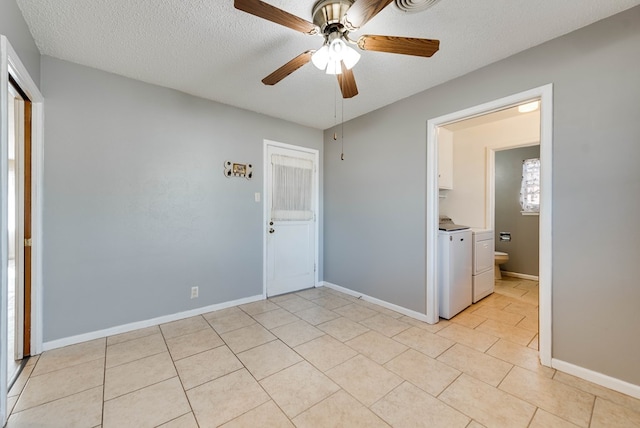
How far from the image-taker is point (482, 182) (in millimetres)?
4094

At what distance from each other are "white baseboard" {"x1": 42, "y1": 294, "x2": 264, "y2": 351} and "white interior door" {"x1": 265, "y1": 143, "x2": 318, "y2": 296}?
547mm

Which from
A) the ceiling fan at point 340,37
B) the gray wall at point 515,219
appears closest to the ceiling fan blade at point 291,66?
the ceiling fan at point 340,37

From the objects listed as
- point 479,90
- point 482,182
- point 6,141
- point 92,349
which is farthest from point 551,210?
point 92,349

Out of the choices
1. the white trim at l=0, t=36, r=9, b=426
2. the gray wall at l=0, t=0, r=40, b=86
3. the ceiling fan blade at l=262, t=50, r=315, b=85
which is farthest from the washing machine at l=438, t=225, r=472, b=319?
the gray wall at l=0, t=0, r=40, b=86

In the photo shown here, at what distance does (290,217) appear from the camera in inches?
147

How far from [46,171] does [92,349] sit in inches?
60.3

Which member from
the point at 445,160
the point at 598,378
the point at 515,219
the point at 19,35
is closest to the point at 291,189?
the point at 445,160

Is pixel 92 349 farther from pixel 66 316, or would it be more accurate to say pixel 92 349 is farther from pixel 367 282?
pixel 367 282

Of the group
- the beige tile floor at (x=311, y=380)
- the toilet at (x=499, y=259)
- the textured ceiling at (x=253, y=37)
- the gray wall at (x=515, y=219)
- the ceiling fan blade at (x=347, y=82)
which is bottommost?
the beige tile floor at (x=311, y=380)

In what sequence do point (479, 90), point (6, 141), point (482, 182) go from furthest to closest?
point (482, 182) → point (479, 90) → point (6, 141)

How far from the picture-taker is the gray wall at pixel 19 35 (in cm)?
149

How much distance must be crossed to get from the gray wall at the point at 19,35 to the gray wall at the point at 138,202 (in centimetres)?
18

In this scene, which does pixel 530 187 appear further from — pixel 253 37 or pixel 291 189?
pixel 253 37

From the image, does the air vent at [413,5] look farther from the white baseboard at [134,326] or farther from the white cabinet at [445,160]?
the white baseboard at [134,326]
